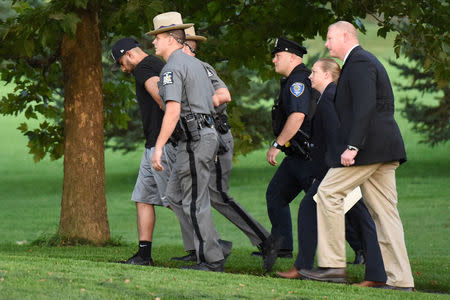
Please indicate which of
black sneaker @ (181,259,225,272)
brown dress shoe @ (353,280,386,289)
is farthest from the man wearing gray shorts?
brown dress shoe @ (353,280,386,289)

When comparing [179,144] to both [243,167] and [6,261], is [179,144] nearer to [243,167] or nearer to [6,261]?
[6,261]

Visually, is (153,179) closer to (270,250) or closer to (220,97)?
(220,97)

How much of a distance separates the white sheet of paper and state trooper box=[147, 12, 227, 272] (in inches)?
38.2

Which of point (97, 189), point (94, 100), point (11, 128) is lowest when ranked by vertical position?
point (97, 189)

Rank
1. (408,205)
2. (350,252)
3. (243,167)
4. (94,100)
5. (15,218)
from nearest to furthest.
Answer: (94,100), (350,252), (15,218), (408,205), (243,167)

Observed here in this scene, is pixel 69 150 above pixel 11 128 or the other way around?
the other way around

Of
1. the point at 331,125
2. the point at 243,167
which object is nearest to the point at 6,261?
the point at 331,125

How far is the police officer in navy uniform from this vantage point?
299 inches

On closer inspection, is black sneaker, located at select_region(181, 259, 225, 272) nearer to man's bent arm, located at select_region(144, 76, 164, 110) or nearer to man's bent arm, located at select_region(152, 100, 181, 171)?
man's bent arm, located at select_region(152, 100, 181, 171)

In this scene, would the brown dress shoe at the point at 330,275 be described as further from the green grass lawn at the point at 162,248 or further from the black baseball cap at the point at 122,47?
the black baseball cap at the point at 122,47

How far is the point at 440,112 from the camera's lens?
27.0 meters

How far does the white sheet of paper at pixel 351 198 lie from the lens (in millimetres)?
6496

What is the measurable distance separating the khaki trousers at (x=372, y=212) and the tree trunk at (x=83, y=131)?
187 inches

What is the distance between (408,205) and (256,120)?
520cm
